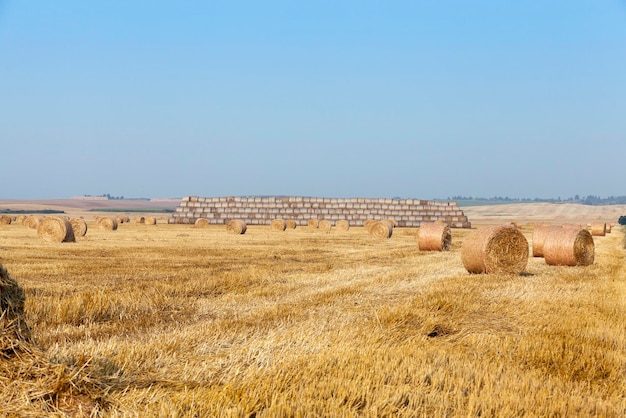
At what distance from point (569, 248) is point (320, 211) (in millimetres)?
39859

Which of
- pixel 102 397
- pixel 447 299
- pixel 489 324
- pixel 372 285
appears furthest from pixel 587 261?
pixel 102 397

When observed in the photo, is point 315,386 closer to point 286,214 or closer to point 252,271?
point 252,271

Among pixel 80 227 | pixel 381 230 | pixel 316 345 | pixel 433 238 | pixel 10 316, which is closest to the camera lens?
pixel 10 316

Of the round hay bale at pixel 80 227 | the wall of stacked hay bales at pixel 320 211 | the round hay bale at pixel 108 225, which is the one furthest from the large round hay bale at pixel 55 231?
the wall of stacked hay bales at pixel 320 211

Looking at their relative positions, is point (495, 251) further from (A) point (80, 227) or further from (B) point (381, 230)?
(A) point (80, 227)

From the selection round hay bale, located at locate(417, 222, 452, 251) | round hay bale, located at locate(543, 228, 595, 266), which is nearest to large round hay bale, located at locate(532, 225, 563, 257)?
round hay bale, located at locate(543, 228, 595, 266)

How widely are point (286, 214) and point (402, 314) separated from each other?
4899cm

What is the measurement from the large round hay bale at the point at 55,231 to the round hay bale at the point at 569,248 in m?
17.0

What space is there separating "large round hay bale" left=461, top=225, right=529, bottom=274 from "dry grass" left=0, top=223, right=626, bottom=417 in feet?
3.20

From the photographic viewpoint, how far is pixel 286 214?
57.8 meters

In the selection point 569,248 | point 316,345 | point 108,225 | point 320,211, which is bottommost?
point 108,225

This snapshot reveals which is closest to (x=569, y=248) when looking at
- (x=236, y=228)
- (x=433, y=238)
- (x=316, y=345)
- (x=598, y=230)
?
(x=433, y=238)

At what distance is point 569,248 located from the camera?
1836 cm

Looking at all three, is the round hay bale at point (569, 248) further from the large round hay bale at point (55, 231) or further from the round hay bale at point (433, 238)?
the large round hay bale at point (55, 231)
